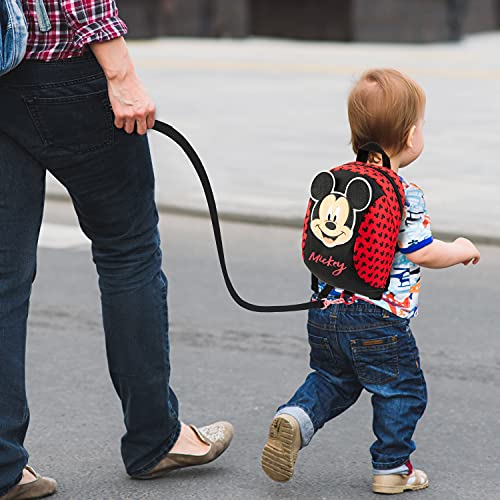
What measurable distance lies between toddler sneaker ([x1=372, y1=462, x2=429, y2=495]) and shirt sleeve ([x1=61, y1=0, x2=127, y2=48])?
57.4 inches

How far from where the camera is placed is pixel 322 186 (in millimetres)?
3312

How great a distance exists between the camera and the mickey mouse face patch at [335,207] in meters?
3.21

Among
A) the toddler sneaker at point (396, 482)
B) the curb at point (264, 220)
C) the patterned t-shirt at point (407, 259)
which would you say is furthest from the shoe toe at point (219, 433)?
the curb at point (264, 220)

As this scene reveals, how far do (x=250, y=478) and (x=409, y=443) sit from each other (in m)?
0.52

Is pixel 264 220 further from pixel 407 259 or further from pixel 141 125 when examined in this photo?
pixel 141 125

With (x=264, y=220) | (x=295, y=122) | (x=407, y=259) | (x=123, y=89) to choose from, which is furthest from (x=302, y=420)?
(x=295, y=122)

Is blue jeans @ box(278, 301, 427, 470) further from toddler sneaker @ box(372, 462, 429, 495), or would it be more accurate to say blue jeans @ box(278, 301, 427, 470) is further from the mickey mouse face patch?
the mickey mouse face patch

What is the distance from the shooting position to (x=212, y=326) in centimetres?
558

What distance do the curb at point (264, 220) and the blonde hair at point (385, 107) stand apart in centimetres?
401

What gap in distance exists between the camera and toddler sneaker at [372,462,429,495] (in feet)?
11.6

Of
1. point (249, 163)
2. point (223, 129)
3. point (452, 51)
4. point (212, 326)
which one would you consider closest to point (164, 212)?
point (249, 163)

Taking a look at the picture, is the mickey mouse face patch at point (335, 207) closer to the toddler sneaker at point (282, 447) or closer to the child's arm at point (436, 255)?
the child's arm at point (436, 255)

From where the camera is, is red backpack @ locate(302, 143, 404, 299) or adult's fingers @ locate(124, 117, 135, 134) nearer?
adult's fingers @ locate(124, 117, 135, 134)

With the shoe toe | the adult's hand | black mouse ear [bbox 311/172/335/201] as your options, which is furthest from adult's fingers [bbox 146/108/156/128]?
the shoe toe
